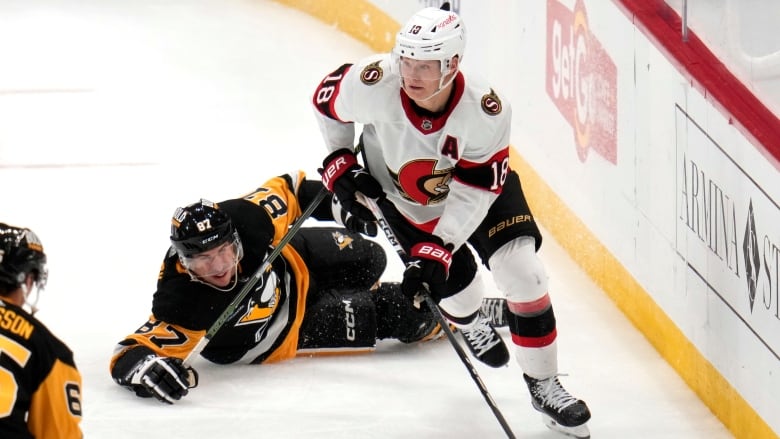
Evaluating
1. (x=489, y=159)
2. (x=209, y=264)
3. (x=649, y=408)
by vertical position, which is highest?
(x=489, y=159)

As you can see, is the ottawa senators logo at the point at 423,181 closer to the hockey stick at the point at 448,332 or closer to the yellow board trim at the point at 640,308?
the hockey stick at the point at 448,332

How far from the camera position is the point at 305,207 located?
4.38m

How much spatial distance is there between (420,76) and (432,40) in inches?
3.9

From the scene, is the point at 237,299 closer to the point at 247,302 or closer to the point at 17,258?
the point at 247,302

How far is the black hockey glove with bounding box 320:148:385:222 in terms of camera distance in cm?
391

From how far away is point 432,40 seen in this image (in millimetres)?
3420

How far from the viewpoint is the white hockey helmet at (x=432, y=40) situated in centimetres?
342

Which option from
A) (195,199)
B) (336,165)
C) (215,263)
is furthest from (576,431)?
(195,199)

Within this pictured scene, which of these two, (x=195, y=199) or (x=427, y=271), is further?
(x=195, y=199)

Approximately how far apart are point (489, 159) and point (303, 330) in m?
0.99

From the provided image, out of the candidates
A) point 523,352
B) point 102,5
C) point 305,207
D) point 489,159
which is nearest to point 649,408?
point 523,352

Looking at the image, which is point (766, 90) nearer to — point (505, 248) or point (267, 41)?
point (505, 248)

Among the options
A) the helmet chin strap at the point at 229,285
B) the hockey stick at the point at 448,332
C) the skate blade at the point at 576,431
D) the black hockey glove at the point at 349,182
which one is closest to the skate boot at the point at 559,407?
the skate blade at the point at 576,431

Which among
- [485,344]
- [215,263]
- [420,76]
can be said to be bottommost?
[485,344]
